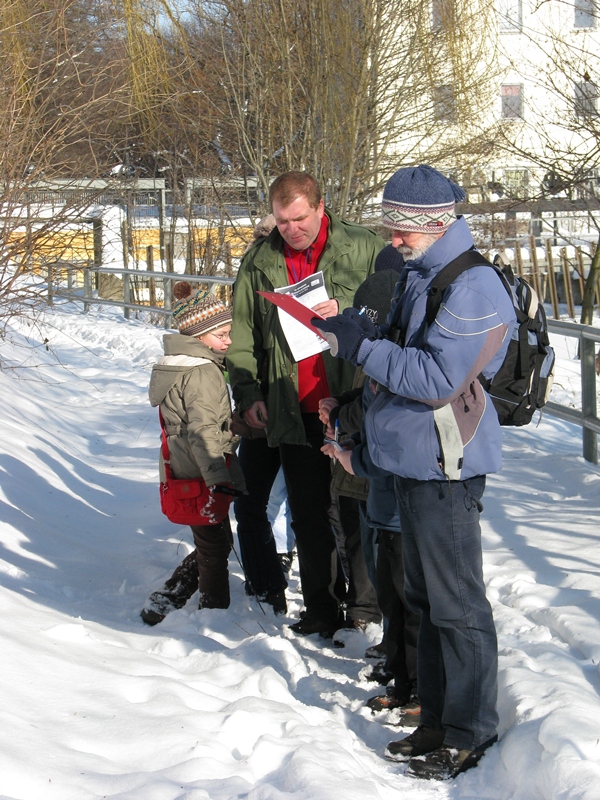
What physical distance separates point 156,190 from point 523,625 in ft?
44.7

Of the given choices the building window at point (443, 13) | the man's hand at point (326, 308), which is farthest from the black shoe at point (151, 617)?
the building window at point (443, 13)

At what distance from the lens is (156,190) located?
16297mm

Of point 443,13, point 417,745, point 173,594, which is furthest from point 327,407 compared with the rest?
point 443,13

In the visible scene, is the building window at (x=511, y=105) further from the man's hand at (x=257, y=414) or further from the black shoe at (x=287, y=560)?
the man's hand at (x=257, y=414)

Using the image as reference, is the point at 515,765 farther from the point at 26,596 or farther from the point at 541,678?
the point at 26,596

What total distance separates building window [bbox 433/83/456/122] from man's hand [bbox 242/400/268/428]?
10.4 metres

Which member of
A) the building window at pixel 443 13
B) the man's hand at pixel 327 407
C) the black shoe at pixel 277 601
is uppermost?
the building window at pixel 443 13

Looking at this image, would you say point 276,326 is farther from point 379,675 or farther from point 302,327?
point 379,675

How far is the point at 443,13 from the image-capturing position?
41.1 ft

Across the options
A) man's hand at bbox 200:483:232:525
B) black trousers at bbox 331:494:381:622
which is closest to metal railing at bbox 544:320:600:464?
black trousers at bbox 331:494:381:622

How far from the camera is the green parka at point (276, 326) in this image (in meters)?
3.98

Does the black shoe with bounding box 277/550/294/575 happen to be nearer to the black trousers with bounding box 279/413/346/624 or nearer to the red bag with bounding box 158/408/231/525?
the black trousers with bounding box 279/413/346/624

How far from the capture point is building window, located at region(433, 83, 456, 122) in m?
13.3

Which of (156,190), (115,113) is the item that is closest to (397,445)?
(115,113)
